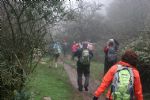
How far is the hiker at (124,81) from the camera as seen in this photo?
7.43 m

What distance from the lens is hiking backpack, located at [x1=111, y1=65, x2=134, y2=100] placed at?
7422 mm

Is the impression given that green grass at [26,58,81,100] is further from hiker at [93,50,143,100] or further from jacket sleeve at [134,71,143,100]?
jacket sleeve at [134,71,143,100]

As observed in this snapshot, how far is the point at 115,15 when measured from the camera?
133 ft

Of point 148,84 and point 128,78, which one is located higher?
point 128,78

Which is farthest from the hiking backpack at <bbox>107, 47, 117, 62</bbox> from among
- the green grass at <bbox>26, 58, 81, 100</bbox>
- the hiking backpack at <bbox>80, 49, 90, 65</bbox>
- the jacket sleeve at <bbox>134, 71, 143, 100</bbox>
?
the jacket sleeve at <bbox>134, 71, 143, 100</bbox>

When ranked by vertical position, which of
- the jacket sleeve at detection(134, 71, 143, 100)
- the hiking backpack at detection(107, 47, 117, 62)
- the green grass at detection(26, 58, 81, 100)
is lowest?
the green grass at detection(26, 58, 81, 100)

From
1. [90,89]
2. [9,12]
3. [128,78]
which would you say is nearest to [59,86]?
[90,89]

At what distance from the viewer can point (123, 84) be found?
24.3ft

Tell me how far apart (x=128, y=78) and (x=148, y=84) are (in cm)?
832

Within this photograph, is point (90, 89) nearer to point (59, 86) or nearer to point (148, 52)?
point (59, 86)

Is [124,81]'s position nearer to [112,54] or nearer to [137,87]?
[137,87]

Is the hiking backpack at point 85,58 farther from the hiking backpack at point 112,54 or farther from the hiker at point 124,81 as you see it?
the hiker at point 124,81

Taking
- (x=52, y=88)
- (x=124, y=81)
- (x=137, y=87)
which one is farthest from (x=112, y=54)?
(x=124, y=81)

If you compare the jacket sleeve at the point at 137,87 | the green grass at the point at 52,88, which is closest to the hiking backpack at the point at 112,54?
the green grass at the point at 52,88
